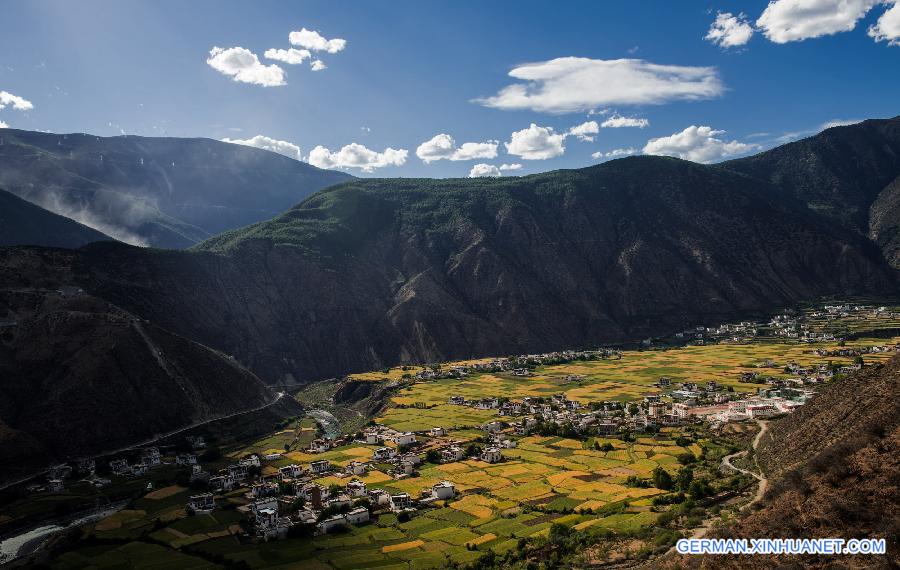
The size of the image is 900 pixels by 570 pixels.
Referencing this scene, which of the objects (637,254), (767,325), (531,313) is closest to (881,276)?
(767,325)

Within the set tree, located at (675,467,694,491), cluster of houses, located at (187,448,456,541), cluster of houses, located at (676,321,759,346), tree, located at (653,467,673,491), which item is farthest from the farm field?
tree, located at (675,467,694,491)

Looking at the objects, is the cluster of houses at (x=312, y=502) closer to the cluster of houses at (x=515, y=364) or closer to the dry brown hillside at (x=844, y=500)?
the dry brown hillside at (x=844, y=500)

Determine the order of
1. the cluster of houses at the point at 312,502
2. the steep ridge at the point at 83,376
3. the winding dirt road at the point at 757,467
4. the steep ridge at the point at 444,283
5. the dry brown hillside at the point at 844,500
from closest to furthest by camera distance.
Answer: the dry brown hillside at the point at 844,500 < the winding dirt road at the point at 757,467 < the cluster of houses at the point at 312,502 < the steep ridge at the point at 83,376 < the steep ridge at the point at 444,283

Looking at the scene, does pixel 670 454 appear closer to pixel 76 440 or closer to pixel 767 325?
pixel 76 440

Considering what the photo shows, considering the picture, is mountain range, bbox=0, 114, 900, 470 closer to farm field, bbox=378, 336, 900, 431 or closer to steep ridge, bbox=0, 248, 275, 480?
steep ridge, bbox=0, 248, 275, 480

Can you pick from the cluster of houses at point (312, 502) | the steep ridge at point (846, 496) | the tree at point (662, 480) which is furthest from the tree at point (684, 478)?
the cluster of houses at point (312, 502)
